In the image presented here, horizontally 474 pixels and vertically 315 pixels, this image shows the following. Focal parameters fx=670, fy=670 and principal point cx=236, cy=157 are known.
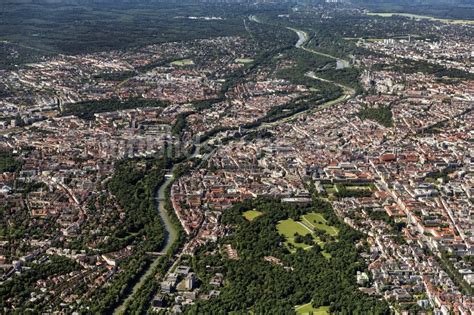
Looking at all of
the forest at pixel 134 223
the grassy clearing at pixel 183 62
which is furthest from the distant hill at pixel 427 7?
the forest at pixel 134 223

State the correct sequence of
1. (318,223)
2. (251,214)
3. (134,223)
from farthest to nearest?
(251,214), (318,223), (134,223)

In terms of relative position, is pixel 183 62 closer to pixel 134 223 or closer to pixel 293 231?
pixel 134 223

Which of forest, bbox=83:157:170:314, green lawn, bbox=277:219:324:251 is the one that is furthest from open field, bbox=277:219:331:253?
forest, bbox=83:157:170:314

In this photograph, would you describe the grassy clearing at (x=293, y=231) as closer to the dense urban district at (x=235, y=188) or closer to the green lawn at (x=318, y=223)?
the dense urban district at (x=235, y=188)

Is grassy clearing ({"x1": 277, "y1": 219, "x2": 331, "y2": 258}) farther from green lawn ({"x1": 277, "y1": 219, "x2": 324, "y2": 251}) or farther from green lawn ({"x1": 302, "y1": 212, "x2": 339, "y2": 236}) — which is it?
green lawn ({"x1": 302, "y1": 212, "x2": 339, "y2": 236})

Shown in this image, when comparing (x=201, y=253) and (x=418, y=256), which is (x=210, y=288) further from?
(x=418, y=256)

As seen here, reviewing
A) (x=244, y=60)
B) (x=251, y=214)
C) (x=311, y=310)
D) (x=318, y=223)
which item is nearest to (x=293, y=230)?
(x=318, y=223)

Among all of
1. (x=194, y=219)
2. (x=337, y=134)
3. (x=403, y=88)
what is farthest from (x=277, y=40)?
(x=194, y=219)
